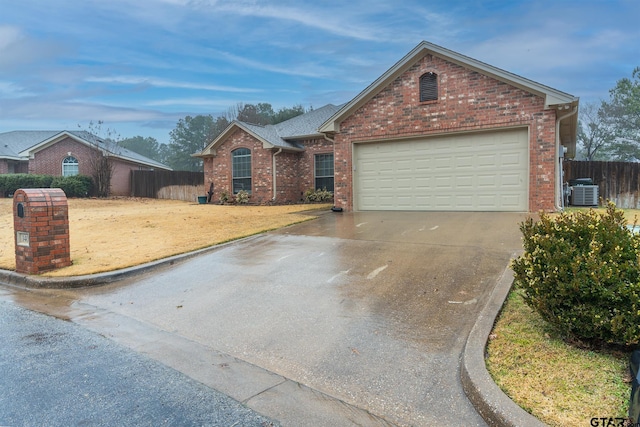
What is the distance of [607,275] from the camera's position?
3.08 m

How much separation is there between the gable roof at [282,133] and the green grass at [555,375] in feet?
51.0

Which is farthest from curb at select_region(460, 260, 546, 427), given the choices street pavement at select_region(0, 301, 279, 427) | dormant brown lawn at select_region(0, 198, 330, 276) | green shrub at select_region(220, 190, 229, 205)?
green shrub at select_region(220, 190, 229, 205)

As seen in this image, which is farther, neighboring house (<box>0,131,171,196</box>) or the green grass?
neighboring house (<box>0,131,171,196</box>)

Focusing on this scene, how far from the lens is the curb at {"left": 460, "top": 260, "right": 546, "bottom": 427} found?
248 cm

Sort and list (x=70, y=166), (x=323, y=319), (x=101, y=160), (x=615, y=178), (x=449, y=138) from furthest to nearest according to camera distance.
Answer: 1. (x=70, y=166)
2. (x=101, y=160)
3. (x=615, y=178)
4. (x=449, y=138)
5. (x=323, y=319)

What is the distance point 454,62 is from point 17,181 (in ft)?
87.6

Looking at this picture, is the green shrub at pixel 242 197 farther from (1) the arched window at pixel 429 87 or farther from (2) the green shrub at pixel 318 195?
(1) the arched window at pixel 429 87

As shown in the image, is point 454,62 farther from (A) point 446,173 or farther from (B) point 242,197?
(B) point 242,197

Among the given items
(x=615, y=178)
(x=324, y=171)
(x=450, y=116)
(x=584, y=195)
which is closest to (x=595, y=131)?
(x=615, y=178)

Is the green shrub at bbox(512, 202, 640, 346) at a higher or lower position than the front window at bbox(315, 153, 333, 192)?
lower

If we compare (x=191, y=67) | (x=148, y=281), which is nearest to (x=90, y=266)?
(x=148, y=281)

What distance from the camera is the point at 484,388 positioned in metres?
2.82

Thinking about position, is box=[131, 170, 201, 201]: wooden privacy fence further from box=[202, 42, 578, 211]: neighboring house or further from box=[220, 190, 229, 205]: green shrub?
box=[202, 42, 578, 211]: neighboring house

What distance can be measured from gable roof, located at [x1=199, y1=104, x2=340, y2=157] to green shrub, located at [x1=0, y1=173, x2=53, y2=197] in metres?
11.6
